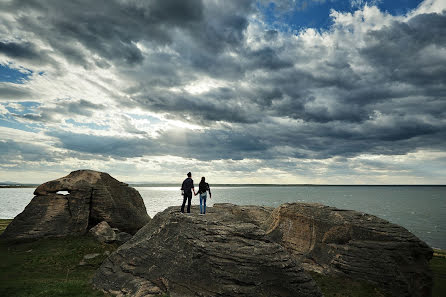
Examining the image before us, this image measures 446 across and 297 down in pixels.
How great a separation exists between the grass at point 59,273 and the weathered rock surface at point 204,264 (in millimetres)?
2736

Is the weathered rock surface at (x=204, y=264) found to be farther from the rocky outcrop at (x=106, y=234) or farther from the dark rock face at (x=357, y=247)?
the rocky outcrop at (x=106, y=234)

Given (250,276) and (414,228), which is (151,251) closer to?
(250,276)

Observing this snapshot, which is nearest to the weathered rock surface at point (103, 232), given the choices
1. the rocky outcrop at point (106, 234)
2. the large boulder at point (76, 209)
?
the rocky outcrop at point (106, 234)

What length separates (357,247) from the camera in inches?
1075

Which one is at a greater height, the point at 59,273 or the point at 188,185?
the point at 188,185

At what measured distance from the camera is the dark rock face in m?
25.8

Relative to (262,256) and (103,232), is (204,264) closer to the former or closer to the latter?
(262,256)

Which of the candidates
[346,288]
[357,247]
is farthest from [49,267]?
[357,247]

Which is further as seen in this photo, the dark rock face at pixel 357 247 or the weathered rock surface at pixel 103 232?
the weathered rock surface at pixel 103 232

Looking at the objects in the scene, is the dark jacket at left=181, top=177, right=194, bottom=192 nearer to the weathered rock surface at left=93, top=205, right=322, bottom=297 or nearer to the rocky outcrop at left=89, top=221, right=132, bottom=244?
the weathered rock surface at left=93, top=205, right=322, bottom=297

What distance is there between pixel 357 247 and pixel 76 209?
35.4m

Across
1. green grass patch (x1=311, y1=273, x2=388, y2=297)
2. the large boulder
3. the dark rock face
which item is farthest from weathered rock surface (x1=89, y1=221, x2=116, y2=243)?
green grass patch (x1=311, y1=273, x2=388, y2=297)

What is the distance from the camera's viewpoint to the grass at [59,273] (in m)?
20.1

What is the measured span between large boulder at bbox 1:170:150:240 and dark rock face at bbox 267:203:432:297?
898 inches
